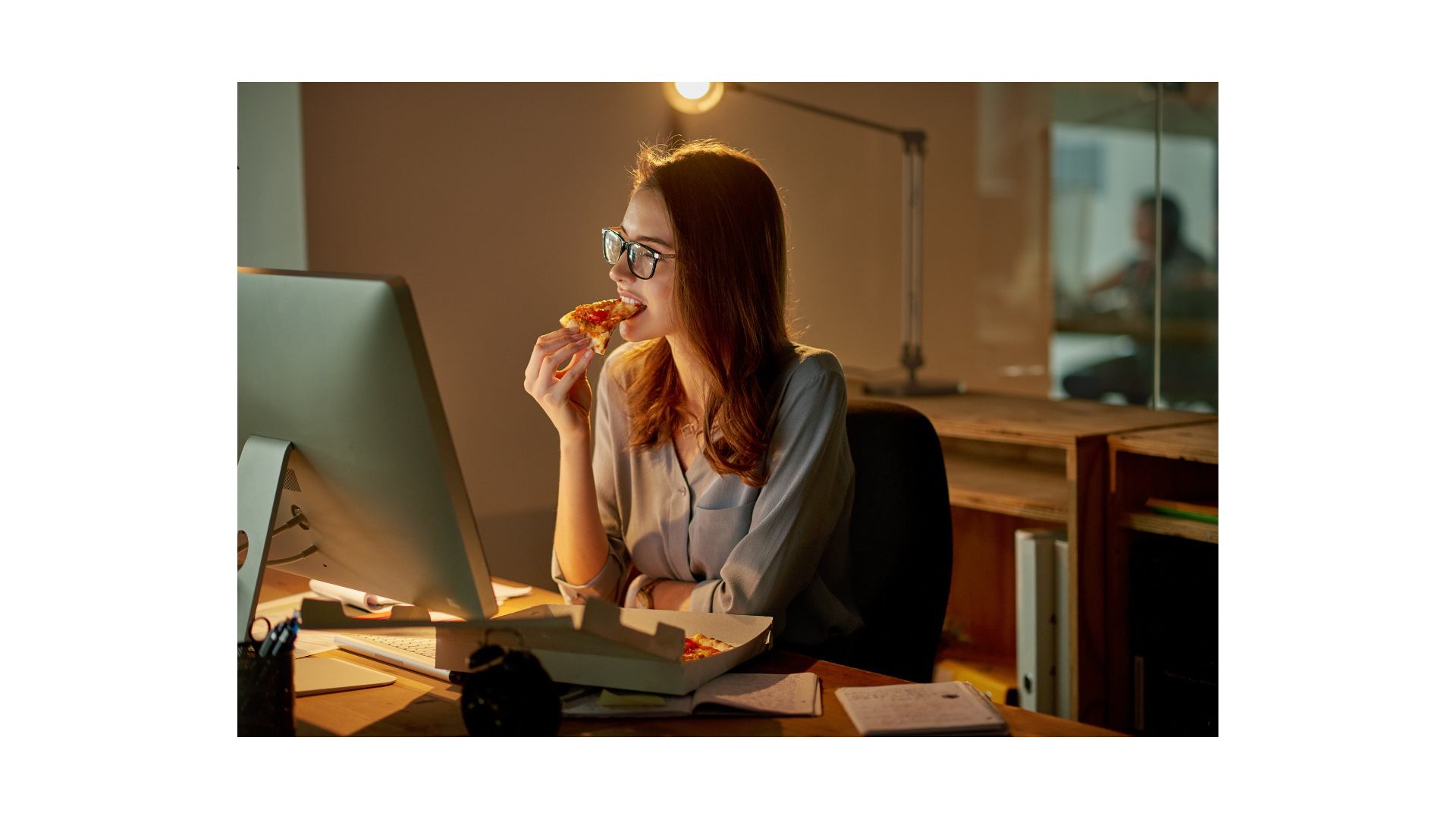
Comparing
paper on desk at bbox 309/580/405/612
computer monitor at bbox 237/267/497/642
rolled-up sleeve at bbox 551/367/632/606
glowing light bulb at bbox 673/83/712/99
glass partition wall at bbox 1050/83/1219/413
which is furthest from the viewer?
glass partition wall at bbox 1050/83/1219/413

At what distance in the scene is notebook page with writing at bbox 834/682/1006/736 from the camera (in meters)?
0.94

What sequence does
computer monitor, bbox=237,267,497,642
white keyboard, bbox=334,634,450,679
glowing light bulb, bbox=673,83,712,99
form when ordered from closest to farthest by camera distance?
1. computer monitor, bbox=237,267,497,642
2. white keyboard, bbox=334,634,450,679
3. glowing light bulb, bbox=673,83,712,99

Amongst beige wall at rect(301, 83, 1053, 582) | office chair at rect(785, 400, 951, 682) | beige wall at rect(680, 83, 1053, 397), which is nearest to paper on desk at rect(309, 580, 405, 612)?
office chair at rect(785, 400, 951, 682)

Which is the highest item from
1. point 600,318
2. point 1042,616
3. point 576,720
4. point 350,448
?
point 600,318

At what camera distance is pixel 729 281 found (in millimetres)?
1458

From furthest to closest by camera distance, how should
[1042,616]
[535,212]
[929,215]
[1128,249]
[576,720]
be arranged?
[1128,249], [929,215], [535,212], [1042,616], [576,720]

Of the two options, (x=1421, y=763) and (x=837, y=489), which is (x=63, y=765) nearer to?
(x=837, y=489)

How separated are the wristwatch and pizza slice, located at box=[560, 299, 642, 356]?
363mm

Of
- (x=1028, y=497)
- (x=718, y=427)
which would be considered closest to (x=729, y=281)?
(x=718, y=427)

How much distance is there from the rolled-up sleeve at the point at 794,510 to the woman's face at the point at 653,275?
0.71 ft

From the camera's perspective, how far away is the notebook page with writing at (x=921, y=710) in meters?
0.94

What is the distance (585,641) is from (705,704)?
0.14 metres

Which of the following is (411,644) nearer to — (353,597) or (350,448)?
(353,597)

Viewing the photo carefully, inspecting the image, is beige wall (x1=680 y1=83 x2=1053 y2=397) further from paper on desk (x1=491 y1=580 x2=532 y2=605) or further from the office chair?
paper on desk (x1=491 y1=580 x2=532 y2=605)
